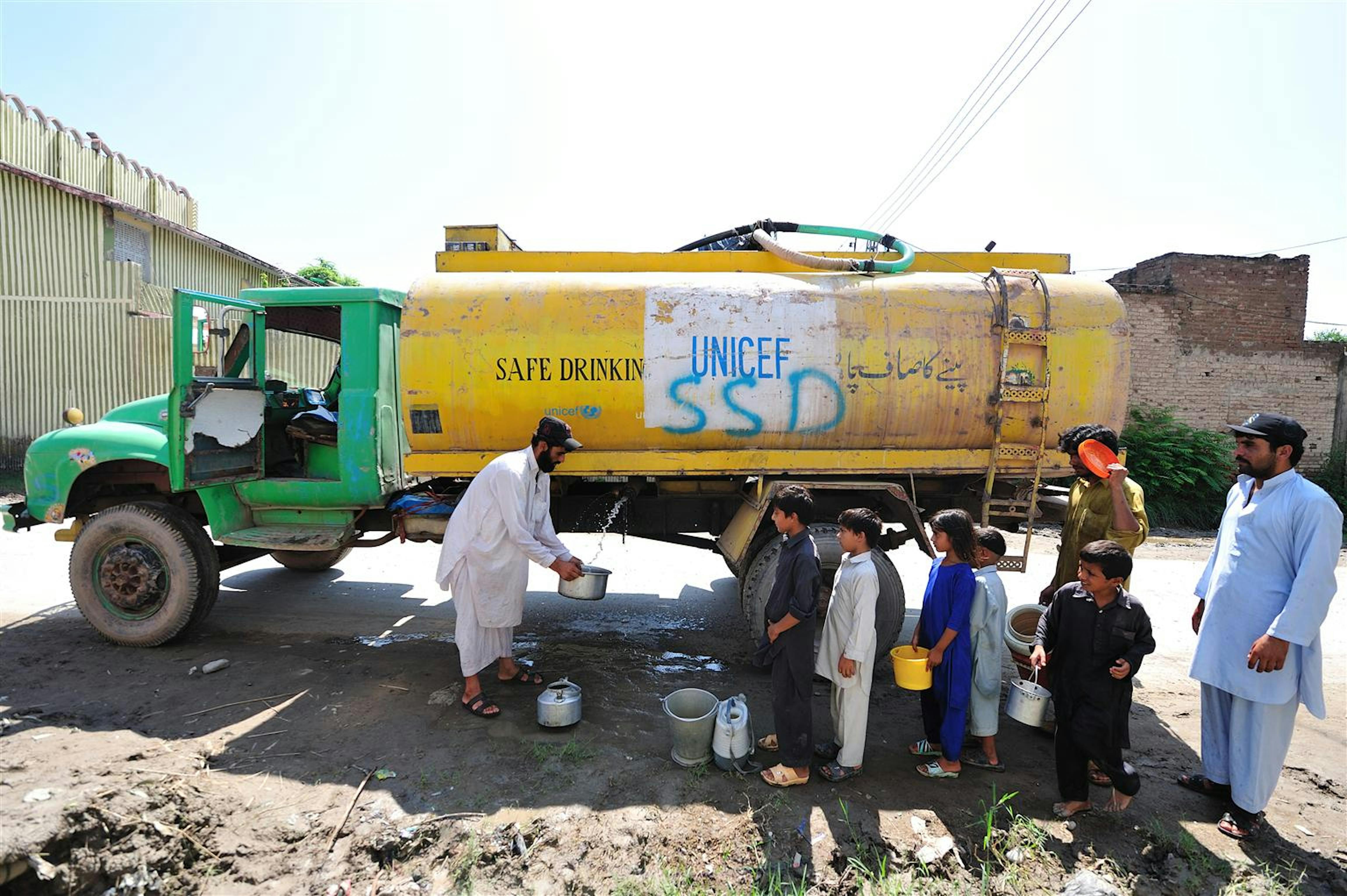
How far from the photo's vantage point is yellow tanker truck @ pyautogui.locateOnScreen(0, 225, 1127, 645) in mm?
4430

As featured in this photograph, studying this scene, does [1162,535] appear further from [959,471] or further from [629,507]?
[629,507]

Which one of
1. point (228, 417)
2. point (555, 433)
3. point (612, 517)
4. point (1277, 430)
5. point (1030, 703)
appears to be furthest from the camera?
point (612, 517)

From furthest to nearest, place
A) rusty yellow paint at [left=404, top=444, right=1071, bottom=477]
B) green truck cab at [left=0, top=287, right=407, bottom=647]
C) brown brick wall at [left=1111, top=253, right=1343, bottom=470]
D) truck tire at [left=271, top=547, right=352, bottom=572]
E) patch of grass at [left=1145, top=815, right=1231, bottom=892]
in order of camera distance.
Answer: brown brick wall at [left=1111, top=253, right=1343, bottom=470]
truck tire at [left=271, top=547, right=352, bottom=572]
green truck cab at [left=0, top=287, right=407, bottom=647]
rusty yellow paint at [left=404, top=444, right=1071, bottom=477]
patch of grass at [left=1145, top=815, right=1231, bottom=892]

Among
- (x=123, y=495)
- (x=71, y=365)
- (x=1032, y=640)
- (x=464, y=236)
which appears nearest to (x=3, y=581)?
(x=123, y=495)

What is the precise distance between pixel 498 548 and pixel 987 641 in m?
2.74

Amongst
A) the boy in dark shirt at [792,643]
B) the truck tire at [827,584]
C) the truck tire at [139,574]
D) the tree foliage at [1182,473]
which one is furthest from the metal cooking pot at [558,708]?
the tree foliage at [1182,473]

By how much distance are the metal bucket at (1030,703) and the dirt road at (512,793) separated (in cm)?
34

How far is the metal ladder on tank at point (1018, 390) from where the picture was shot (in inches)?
176

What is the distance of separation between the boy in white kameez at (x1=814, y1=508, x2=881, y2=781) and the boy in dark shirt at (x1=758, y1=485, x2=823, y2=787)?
0.17 meters

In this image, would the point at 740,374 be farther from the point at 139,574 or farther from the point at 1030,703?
the point at 139,574

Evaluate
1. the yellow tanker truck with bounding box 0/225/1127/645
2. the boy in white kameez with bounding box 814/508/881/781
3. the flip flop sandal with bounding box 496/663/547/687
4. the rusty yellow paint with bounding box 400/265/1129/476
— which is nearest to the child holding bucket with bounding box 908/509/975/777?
the boy in white kameez with bounding box 814/508/881/781

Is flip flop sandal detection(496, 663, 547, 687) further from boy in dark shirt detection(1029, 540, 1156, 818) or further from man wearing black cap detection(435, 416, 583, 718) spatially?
boy in dark shirt detection(1029, 540, 1156, 818)

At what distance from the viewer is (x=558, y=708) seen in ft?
12.2

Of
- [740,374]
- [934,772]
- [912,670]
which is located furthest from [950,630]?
[740,374]
